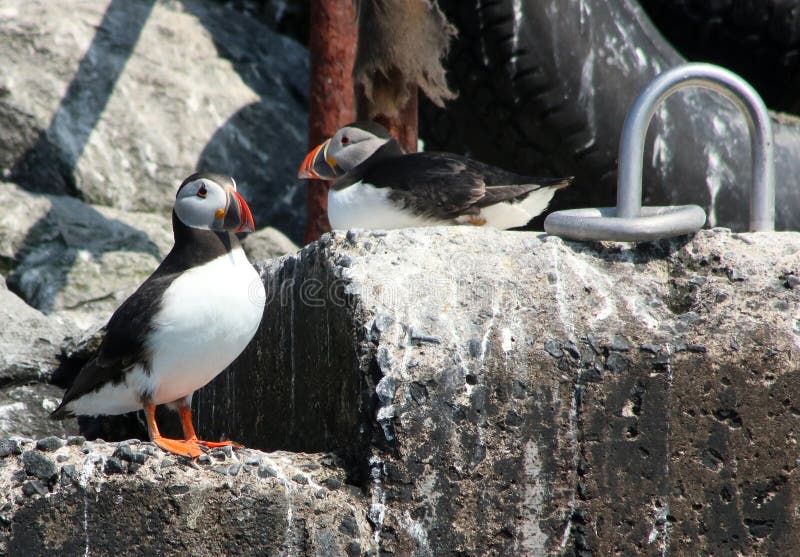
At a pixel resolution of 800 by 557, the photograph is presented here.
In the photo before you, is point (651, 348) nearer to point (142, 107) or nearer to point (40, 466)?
point (40, 466)

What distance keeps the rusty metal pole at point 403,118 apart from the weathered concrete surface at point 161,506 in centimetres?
262

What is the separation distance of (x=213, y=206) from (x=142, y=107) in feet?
11.3

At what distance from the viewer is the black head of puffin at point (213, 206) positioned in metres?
3.37

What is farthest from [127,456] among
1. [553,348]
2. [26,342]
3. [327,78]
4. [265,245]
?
[327,78]

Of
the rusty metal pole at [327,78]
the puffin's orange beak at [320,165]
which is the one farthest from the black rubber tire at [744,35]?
the puffin's orange beak at [320,165]

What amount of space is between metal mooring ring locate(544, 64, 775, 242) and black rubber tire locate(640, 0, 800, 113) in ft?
9.17

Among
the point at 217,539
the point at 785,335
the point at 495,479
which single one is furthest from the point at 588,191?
the point at 217,539

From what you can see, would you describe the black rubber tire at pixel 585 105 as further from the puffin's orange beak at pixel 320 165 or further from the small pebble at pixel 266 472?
the small pebble at pixel 266 472

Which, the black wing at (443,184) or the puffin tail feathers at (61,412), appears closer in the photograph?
the puffin tail feathers at (61,412)

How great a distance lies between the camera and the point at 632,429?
2924 millimetres

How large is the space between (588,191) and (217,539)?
105 inches

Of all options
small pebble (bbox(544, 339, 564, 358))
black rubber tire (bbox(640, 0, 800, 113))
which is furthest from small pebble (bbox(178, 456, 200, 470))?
black rubber tire (bbox(640, 0, 800, 113))

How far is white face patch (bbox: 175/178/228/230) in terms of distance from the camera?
11.1 feet

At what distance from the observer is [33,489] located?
105 inches
